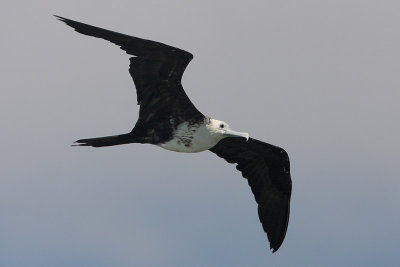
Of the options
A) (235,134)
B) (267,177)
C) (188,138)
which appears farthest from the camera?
(267,177)

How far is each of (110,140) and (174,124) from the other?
2.35 feet

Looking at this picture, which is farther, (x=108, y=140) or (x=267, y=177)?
(x=267, y=177)

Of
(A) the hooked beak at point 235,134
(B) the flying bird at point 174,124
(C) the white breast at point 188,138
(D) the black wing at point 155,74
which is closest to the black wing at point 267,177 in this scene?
(B) the flying bird at point 174,124

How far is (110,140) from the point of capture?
33.2 feet

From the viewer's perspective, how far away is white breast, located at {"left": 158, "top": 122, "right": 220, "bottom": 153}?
10.3m

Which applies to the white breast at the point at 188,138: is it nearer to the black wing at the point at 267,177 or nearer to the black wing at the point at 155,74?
the black wing at the point at 155,74

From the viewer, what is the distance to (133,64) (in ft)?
32.5

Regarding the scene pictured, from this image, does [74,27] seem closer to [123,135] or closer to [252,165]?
[123,135]

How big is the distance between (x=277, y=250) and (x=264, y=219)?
43 centimetres

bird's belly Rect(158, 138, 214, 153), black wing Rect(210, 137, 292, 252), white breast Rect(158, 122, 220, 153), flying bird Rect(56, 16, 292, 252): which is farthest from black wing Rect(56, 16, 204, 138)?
black wing Rect(210, 137, 292, 252)

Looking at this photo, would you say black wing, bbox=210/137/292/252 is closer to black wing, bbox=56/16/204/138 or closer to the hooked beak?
the hooked beak

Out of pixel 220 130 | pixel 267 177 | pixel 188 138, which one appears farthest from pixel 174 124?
pixel 267 177

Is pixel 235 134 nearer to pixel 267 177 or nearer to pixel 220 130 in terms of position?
pixel 220 130

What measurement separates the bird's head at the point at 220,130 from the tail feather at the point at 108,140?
2.72 ft
